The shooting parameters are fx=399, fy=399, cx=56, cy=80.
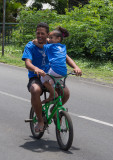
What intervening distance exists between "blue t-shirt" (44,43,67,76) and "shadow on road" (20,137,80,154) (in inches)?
42.9

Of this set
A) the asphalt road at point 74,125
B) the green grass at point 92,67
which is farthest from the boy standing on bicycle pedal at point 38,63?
the green grass at point 92,67

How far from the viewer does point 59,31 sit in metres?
5.52

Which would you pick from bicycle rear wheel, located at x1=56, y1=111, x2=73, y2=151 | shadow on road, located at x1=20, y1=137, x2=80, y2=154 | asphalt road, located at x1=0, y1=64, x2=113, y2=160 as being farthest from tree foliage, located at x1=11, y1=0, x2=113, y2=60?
bicycle rear wheel, located at x1=56, y1=111, x2=73, y2=151

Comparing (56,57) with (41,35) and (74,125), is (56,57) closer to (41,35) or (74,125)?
(41,35)

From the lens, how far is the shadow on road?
564 cm

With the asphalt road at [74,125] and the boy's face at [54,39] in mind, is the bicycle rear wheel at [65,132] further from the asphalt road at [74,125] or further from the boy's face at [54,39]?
the boy's face at [54,39]

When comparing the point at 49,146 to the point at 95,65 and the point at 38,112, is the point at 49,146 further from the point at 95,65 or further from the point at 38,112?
the point at 95,65

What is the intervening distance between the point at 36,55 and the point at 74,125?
202 centimetres

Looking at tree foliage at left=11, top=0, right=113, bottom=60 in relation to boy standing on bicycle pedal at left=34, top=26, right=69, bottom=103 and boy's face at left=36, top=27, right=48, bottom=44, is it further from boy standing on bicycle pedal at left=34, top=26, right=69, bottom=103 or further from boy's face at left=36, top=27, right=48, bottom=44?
boy standing on bicycle pedal at left=34, top=26, right=69, bottom=103

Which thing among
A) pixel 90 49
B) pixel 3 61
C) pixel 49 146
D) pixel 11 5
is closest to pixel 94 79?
pixel 90 49

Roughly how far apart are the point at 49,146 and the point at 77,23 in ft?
42.7

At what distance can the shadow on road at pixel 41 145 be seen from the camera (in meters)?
5.64

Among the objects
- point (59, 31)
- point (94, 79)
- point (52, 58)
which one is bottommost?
point (94, 79)

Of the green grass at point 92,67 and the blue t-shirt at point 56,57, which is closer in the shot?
the blue t-shirt at point 56,57
